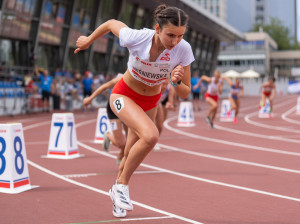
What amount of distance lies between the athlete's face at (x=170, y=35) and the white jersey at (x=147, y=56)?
0.20 metres

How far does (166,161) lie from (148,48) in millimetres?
5129

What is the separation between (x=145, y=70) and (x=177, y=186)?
2610 mm

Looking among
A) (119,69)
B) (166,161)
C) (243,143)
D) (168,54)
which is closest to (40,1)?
(119,69)

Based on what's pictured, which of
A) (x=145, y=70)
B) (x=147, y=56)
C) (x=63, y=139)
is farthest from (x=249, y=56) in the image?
(x=147, y=56)

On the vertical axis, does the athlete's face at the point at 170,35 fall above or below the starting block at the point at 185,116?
above

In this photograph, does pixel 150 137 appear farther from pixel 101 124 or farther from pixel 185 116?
pixel 185 116

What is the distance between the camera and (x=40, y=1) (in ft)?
87.9

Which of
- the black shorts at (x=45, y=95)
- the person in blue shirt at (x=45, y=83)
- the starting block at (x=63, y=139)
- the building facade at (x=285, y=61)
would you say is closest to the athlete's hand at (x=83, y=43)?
the starting block at (x=63, y=139)

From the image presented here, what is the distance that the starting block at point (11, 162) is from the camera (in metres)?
6.85

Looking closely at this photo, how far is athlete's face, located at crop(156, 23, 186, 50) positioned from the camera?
4.82 metres

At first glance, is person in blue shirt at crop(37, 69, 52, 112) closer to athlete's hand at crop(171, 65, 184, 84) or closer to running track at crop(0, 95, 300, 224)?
running track at crop(0, 95, 300, 224)

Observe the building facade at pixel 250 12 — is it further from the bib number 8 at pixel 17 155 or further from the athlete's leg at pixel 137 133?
the athlete's leg at pixel 137 133

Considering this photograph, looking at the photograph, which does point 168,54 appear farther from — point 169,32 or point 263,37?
point 263,37

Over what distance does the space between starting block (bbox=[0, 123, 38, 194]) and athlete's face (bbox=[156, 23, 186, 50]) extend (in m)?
2.89
